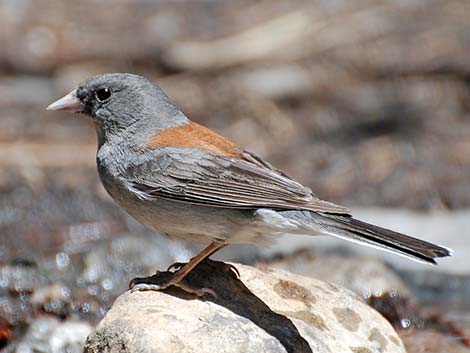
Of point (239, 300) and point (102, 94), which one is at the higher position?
point (102, 94)

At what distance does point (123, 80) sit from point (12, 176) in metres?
2.94

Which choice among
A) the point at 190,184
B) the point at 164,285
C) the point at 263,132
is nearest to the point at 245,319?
the point at 164,285

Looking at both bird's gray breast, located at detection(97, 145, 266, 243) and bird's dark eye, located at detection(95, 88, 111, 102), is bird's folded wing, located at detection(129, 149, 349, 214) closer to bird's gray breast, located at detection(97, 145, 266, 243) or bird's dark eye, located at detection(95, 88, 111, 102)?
bird's gray breast, located at detection(97, 145, 266, 243)

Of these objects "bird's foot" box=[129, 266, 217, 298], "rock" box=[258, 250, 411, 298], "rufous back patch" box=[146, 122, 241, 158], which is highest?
"rufous back patch" box=[146, 122, 241, 158]

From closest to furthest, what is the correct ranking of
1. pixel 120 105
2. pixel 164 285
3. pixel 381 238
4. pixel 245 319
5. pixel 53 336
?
pixel 381 238 < pixel 245 319 < pixel 164 285 < pixel 120 105 < pixel 53 336

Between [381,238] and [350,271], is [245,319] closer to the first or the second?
[381,238]

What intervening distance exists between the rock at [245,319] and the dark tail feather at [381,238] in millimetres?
517

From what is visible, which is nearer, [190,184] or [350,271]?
[190,184]

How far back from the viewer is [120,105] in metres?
5.00

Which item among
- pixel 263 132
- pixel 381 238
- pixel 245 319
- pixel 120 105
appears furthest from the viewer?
pixel 263 132

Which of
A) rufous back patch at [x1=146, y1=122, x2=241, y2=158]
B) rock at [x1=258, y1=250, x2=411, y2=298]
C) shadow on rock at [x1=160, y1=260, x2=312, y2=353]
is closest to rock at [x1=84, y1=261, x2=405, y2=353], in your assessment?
shadow on rock at [x1=160, y1=260, x2=312, y2=353]

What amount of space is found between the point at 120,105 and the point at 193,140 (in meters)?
0.50

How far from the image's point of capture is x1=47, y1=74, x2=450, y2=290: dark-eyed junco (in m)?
4.26

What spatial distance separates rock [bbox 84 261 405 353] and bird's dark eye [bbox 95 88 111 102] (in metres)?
1.06
